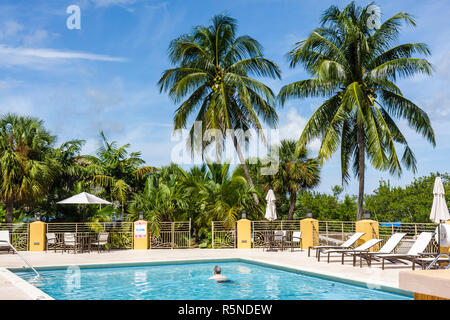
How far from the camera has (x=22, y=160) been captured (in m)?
18.1

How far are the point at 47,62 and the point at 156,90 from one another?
8335mm

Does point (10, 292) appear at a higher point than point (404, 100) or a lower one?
lower

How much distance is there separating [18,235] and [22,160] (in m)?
3.09

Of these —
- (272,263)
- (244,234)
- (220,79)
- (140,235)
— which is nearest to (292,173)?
(220,79)

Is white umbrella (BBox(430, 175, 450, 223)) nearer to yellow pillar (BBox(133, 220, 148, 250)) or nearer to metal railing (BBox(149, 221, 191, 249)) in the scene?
metal railing (BBox(149, 221, 191, 249))

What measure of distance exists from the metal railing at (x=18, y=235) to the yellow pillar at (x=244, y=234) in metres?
8.24

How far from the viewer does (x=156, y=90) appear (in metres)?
22.2

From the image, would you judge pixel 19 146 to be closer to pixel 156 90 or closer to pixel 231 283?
pixel 156 90

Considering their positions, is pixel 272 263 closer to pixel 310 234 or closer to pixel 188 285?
pixel 188 285

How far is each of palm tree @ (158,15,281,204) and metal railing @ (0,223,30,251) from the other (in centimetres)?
838

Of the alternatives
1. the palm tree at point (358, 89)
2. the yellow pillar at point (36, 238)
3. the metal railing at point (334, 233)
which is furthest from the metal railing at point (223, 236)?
the yellow pillar at point (36, 238)

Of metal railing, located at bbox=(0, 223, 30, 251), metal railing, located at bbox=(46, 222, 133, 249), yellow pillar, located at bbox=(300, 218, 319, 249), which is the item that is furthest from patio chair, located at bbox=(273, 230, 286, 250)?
metal railing, located at bbox=(0, 223, 30, 251)

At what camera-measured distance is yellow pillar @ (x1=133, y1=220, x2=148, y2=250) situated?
17156 millimetres
